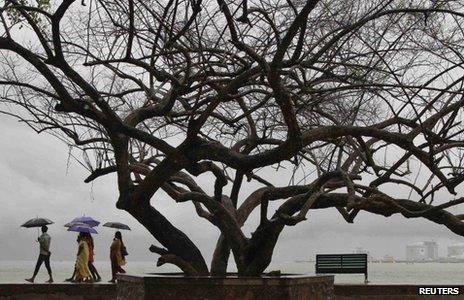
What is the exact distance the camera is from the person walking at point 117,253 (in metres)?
16.8

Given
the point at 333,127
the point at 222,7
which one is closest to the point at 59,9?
the point at 222,7

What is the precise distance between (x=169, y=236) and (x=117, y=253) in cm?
787

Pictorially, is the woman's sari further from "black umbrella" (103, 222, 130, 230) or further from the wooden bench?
the wooden bench

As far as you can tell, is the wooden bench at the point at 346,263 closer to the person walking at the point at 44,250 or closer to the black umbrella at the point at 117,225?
the black umbrella at the point at 117,225

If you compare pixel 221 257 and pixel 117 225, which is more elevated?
pixel 117 225

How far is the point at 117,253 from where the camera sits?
55.9 feet

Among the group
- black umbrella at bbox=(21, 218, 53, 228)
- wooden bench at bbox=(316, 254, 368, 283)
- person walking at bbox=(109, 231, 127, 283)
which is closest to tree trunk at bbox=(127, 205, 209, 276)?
person walking at bbox=(109, 231, 127, 283)

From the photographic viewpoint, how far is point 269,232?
8594 mm

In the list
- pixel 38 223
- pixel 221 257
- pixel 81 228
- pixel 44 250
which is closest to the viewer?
pixel 221 257

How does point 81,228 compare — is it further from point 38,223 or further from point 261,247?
point 261,247

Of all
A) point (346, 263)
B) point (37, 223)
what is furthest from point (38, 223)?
point (346, 263)

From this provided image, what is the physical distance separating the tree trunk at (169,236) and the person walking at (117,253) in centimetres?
736

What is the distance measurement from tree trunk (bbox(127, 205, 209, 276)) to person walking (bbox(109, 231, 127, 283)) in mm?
7363

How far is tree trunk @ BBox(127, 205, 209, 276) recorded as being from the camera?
9328 mm
